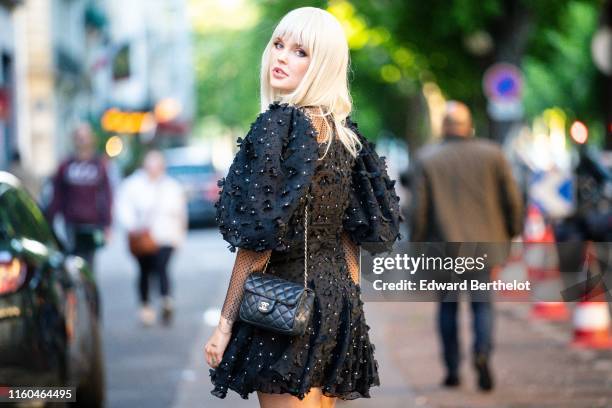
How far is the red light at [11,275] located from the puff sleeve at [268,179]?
2083 millimetres

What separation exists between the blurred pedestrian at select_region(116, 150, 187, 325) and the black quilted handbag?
9246 millimetres

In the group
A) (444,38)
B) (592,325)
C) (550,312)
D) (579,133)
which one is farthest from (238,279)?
(444,38)

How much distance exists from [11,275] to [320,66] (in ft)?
7.88

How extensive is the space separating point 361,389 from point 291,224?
0.58m

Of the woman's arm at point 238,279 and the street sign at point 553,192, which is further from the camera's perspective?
the street sign at point 553,192

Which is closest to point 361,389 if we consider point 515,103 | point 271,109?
point 271,109

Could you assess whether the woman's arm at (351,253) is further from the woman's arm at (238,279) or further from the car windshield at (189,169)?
the car windshield at (189,169)

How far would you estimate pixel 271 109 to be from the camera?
392 centimetres

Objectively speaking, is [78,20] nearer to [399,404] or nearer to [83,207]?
[83,207]

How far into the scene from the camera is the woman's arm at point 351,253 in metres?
4.17

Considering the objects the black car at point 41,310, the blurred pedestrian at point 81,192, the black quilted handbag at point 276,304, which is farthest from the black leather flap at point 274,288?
the blurred pedestrian at point 81,192

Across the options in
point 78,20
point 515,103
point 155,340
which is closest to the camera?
point 155,340

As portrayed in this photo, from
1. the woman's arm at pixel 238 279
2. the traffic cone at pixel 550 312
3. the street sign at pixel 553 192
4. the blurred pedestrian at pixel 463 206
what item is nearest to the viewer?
the woman's arm at pixel 238 279

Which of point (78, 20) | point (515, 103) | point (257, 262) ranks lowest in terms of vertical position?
point (257, 262)
